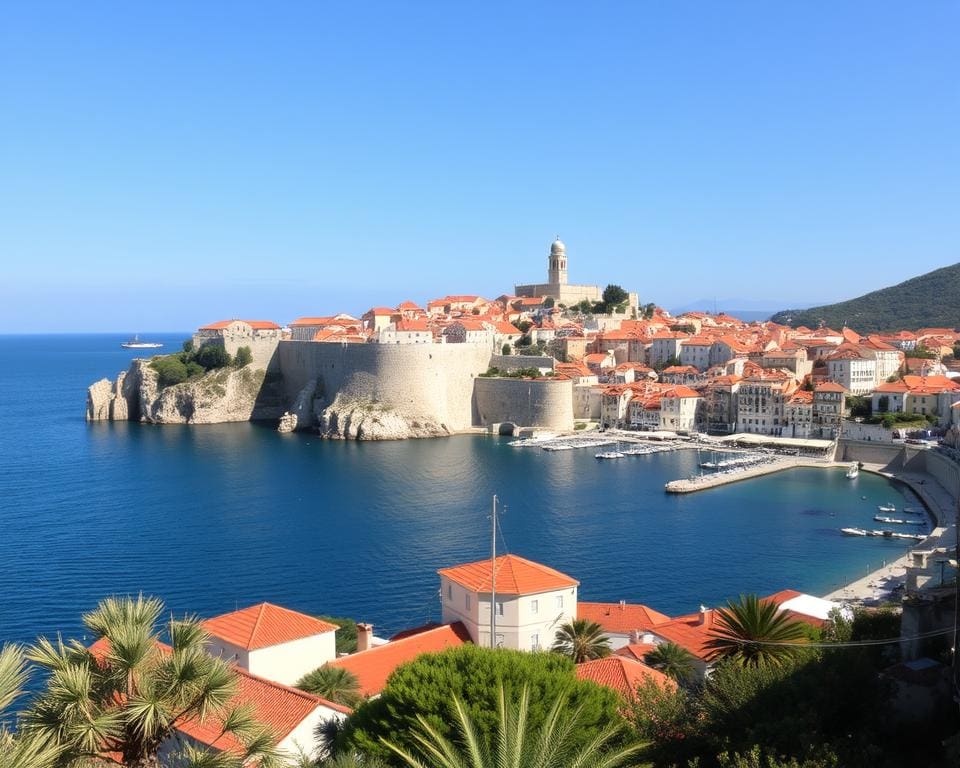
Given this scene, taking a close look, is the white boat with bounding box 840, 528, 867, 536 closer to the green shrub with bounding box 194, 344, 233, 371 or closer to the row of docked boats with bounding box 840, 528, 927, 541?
the row of docked boats with bounding box 840, 528, 927, 541

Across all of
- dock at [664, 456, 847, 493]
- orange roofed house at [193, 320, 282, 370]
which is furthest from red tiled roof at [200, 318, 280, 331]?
dock at [664, 456, 847, 493]

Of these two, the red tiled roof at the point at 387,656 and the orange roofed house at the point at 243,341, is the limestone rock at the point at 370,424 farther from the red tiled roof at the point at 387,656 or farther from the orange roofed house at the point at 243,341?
the red tiled roof at the point at 387,656

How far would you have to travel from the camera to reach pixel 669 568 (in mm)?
17047

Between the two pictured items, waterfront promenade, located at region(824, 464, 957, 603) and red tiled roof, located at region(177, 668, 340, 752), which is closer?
red tiled roof, located at region(177, 668, 340, 752)

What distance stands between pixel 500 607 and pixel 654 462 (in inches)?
857

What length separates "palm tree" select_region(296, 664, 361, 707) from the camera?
7.80 m

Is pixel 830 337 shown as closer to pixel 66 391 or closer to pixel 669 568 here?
pixel 669 568

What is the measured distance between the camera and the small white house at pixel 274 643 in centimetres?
842

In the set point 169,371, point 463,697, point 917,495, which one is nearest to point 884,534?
point 917,495

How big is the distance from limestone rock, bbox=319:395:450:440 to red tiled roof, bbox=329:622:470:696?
2599 cm

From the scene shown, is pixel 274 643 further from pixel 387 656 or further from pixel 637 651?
pixel 637 651

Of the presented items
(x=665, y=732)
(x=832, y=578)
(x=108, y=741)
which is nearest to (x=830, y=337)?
(x=832, y=578)

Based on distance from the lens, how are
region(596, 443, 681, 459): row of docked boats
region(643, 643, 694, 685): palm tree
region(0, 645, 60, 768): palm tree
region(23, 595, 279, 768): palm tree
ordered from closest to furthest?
region(0, 645, 60, 768): palm tree < region(23, 595, 279, 768): palm tree < region(643, 643, 694, 685): palm tree < region(596, 443, 681, 459): row of docked boats

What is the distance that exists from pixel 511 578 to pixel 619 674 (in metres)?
2.08
